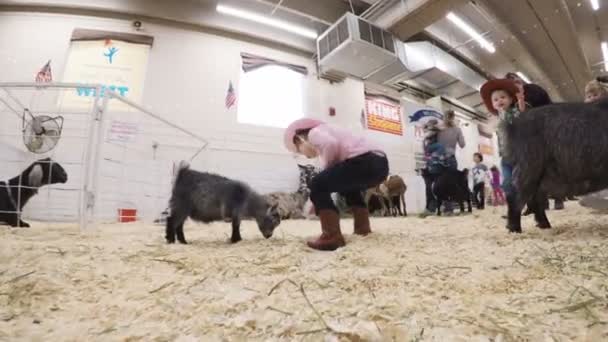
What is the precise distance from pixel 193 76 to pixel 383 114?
4.31 m

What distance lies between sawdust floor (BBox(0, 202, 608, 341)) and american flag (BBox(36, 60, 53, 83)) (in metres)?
4.77

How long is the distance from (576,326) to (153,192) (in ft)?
13.4

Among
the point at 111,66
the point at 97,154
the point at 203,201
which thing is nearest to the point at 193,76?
the point at 111,66

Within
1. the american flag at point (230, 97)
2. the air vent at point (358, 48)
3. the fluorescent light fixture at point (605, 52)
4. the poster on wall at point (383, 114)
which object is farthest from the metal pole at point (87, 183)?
the fluorescent light fixture at point (605, 52)

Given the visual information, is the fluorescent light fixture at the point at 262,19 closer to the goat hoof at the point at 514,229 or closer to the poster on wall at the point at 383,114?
the poster on wall at the point at 383,114

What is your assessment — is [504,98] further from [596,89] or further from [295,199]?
[295,199]

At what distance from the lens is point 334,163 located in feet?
5.56

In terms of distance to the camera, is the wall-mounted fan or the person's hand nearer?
the person's hand

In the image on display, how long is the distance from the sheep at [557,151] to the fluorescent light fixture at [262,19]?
16.2 ft

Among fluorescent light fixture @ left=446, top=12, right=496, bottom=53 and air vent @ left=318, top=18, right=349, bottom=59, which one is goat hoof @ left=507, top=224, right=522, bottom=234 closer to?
air vent @ left=318, top=18, right=349, bottom=59

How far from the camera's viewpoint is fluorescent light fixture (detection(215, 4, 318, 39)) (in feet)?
17.7

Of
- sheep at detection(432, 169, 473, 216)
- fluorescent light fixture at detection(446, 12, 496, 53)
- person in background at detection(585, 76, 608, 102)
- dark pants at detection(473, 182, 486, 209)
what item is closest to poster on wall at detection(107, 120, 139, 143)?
sheep at detection(432, 169, 473, 216)

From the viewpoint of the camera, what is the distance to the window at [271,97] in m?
5.52

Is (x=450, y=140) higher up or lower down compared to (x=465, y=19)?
lower down
